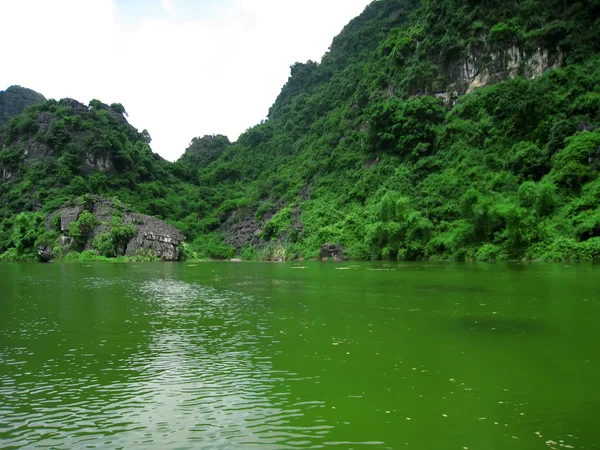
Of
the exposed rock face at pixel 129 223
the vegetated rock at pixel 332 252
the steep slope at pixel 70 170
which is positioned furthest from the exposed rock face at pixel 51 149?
the vegetated rock at pixel 332 252

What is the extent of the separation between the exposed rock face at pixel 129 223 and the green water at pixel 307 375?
57.2 m

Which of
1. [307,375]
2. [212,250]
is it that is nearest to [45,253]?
[212,250]

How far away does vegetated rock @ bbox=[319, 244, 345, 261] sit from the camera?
68.3 meters

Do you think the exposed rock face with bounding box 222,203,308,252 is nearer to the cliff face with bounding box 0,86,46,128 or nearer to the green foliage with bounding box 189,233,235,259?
the green foliage with bounding box 189,233,235,259

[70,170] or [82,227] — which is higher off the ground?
[70,170]

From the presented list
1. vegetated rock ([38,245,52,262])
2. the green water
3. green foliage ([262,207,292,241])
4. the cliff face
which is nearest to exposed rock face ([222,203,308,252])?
green foliage ([262,207,292,241])

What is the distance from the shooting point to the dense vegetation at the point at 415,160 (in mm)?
52062

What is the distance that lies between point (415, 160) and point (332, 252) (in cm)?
2373

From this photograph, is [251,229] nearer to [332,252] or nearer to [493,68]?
[332,252]

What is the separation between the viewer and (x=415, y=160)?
79625 millimetres

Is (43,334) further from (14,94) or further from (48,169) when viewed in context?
(14,94)

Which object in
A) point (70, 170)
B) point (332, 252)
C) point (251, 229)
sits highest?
point (70, 170)

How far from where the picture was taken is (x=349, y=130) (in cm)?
9881

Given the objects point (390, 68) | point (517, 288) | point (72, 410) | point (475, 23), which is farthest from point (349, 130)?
point (72, 410)
